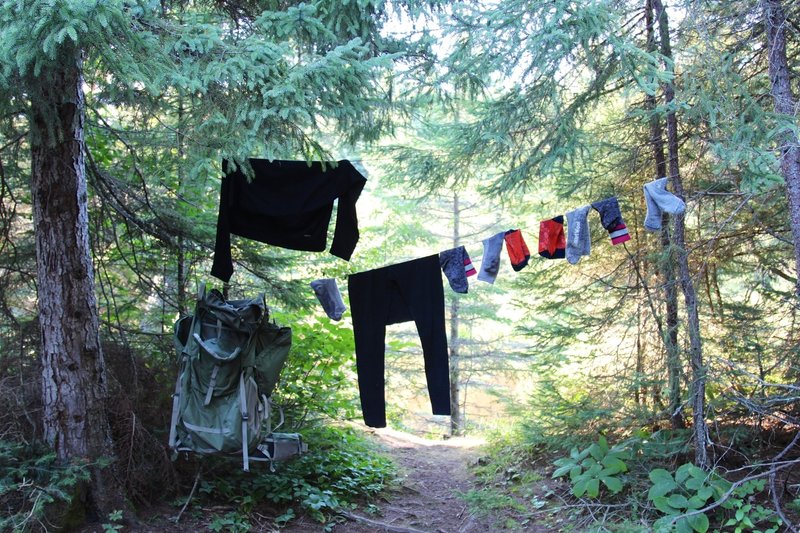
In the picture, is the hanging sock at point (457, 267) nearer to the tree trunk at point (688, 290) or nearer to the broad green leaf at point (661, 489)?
the tree trunk at point (688, 290)

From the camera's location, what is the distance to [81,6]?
257 cm

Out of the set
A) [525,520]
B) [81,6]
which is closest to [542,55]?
[81,6]

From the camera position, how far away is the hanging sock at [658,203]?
4.17m

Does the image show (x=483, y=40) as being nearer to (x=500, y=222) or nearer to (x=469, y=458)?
(x=469, y=458)

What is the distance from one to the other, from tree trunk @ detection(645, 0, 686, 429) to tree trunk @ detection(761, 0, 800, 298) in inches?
33.0

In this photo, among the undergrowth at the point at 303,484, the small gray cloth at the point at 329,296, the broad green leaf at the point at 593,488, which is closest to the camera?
the undergrowth at the point at 303,484

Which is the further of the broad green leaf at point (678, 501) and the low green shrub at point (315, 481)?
the low green shrub at point (315, 481)

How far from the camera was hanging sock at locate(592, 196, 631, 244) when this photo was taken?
4.43m

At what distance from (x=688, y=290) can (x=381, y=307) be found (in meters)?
2.56

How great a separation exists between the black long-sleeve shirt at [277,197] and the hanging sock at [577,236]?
1694mm

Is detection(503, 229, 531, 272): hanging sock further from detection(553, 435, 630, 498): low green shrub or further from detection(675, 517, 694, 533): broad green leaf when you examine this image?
detection(675, 517, 694, 533): broad green leaf

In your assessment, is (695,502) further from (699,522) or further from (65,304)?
(65,304)

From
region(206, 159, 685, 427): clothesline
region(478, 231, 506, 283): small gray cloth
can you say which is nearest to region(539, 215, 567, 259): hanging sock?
region(206, 159, 685, 427): clothesline

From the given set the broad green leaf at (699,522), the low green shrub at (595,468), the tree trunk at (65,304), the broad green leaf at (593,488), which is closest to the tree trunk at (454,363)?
the low green shrub at (595,468)
